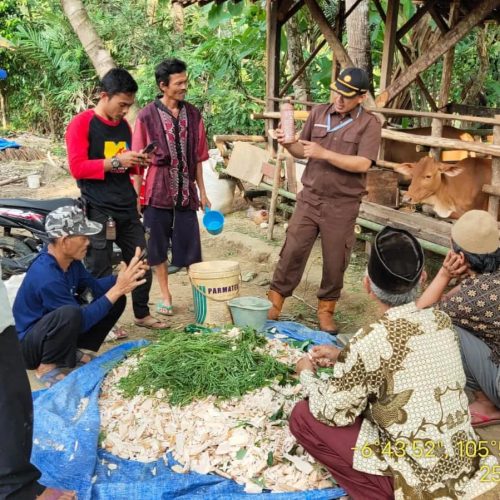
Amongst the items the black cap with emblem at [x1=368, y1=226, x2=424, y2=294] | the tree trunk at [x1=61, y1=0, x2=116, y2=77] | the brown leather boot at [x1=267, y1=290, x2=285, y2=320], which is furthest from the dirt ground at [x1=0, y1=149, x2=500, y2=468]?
the tree trunk at [x1=61, y1=0, x2=116, y2=77]

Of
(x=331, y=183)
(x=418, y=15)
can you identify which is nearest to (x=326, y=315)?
(x=331, y=183)

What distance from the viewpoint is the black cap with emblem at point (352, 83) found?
13.1ft

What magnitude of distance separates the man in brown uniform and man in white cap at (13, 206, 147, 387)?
4.61 ft

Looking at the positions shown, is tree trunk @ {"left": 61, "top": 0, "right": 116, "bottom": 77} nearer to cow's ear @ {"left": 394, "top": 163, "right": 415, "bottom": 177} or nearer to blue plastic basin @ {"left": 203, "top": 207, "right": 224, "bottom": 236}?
blue plastic basin @ {"left": 203, "top": 207, "right": 224, "bottom": 236}

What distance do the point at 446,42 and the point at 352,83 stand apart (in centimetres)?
178

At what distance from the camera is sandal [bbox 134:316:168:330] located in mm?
4754

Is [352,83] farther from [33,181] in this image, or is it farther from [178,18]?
[178,18]

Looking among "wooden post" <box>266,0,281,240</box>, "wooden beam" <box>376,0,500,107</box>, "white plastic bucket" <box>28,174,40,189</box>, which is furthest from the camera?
"white plastic bucket" <box>28,174,40,189</box>

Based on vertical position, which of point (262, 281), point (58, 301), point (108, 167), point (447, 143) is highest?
point (447, 143)

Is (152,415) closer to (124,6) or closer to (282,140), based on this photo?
(282,140)

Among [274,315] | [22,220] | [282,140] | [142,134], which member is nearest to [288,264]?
[274,315]

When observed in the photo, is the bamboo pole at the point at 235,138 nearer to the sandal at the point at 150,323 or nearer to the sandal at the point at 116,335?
the sandal at the point at 150,323

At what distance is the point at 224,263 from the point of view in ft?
15.1

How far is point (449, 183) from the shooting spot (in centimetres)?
578
